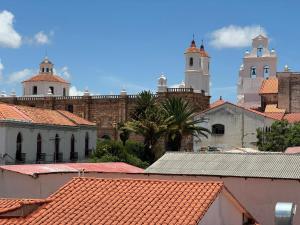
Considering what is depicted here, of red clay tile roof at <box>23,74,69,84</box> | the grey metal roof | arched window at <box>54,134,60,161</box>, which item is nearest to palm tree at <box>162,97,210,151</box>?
arched window at <box>54,134,60,161</box>

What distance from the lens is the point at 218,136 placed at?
5572 cm

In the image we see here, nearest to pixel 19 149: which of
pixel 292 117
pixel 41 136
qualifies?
pixel 41 136

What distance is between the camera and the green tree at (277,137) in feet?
157

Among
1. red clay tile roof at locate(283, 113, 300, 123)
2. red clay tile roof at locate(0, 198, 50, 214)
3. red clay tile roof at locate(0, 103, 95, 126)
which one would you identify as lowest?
red clay tile roof at locate(0, 198, 50, 214)

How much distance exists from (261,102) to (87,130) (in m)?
30.3

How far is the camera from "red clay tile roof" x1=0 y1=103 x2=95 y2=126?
36938 mm

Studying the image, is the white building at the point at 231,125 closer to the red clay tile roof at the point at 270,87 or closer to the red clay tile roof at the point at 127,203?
the red clay tile roof at the point at 270,87

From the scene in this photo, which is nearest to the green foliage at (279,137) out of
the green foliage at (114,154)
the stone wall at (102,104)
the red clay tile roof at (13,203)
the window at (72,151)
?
the green foliage at (114,154)

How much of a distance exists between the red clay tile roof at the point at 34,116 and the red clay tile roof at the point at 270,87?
3008 cm

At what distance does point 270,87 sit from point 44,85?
92.3 feet

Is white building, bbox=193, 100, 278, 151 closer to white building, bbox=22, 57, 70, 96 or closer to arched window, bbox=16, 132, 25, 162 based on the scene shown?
arched window, bbox=16, 132, 25, 162

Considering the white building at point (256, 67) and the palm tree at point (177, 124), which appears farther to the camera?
the white building at point (256, 67)

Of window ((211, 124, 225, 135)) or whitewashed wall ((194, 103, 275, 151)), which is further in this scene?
window ((211, 124, 225, 135))

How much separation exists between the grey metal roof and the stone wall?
3823 cm
